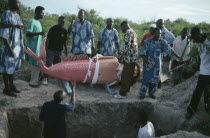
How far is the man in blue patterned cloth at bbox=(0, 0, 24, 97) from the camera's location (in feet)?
16.9

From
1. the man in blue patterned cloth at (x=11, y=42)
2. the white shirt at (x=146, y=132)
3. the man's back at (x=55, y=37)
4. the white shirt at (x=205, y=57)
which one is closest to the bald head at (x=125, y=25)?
the man's back at (x=55, y=37)

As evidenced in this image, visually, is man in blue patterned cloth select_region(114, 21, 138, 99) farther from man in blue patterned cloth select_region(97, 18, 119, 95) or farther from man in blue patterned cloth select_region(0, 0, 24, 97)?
man in blue patterned cloth select_region(0, 0, 24, 97)

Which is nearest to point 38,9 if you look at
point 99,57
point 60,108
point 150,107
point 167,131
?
point 99,57

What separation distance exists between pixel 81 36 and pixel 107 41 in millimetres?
723

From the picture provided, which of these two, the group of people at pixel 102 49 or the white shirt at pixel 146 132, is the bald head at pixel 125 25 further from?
the white shirt at pixel 146 132

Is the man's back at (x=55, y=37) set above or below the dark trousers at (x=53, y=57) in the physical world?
above

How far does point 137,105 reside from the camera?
6199 millimetres

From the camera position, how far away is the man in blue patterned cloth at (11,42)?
203 inches

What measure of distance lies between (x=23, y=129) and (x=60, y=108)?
1.95 m

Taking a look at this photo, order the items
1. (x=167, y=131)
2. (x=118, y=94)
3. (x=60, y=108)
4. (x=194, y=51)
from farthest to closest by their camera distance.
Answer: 1. (x=118, y=94)
2. (x=167, y=131)
3. (x=194, y=51)
4. (x=60, y=108)

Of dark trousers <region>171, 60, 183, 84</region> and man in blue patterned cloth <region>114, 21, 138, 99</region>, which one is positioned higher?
man in blue patterned cloth <region>114, 21, 138, 99</region>

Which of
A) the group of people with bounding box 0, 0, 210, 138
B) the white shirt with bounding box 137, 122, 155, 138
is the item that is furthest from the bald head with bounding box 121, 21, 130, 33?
the white shirt with bounding box 137, 122, 155, 138

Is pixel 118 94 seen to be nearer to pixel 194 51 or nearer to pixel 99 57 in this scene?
pixel 99 57

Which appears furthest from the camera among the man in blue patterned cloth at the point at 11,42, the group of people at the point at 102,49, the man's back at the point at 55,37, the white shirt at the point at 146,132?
the man's back at the point at 55,37
